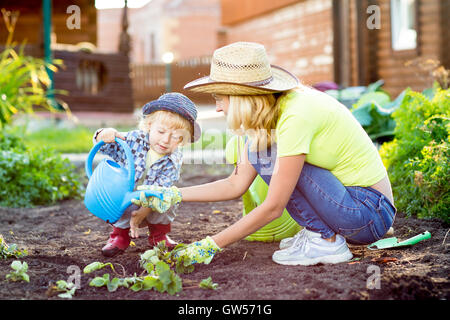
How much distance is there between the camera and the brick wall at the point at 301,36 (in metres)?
10.8

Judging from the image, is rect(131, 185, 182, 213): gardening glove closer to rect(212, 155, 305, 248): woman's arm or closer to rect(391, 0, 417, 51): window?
rect(212, 155, 305, 248): woman's arm

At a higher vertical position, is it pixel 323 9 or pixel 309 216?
pixel 323 9

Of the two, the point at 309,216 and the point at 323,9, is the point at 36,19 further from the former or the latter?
the point at 309,216

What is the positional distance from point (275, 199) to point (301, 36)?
10.1m

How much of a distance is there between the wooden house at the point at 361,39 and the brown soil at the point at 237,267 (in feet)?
12.3

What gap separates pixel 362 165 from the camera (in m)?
2.56

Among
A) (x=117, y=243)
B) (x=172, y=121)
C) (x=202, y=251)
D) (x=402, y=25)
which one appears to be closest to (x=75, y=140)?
(x=402, y=25)

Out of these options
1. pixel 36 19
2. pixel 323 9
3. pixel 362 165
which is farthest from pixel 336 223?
pixel 36 19

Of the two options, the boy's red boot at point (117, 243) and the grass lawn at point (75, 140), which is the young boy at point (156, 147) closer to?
the boy's red boot at point (117, 243)

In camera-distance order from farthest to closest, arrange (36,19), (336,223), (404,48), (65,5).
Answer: (36,19)
(65,5)
(404,48)
(336,223)

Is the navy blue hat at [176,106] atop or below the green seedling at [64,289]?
atop

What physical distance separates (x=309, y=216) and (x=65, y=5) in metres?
11.5

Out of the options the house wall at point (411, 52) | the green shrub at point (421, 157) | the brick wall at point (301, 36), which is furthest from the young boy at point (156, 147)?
the brick wall at point (301, 36)

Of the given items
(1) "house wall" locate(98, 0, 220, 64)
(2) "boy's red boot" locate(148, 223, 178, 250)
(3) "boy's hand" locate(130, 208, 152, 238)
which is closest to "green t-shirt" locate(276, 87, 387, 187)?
(3) "boy's hand" locate(130, 208, 152, 238)
